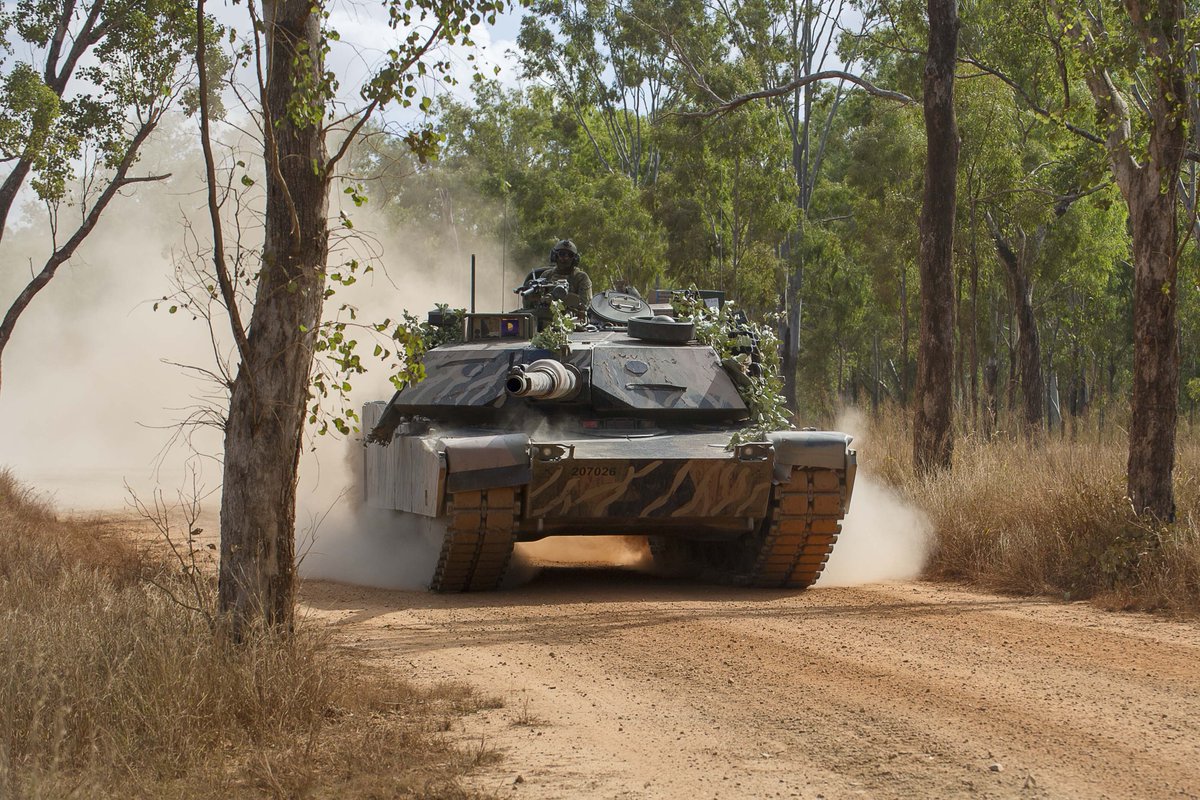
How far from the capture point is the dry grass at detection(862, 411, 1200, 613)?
31.9 ft

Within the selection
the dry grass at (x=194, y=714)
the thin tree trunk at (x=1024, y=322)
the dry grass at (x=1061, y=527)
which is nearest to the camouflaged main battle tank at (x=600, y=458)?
the dry grass at (x=1061, y=527)

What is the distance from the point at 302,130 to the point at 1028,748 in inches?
158

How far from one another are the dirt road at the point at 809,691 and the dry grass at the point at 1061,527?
523 mm

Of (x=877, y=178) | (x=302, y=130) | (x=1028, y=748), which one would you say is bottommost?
(x=1028, y=748)

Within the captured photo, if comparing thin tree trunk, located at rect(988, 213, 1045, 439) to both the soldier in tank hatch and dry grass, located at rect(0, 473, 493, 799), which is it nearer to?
the soldier in tank hatch

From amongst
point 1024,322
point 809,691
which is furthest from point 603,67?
point 809,691

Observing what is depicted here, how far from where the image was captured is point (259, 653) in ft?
20.1

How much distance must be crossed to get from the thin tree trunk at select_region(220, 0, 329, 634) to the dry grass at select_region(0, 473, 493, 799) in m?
0.30

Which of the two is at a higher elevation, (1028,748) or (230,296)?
(230,296)

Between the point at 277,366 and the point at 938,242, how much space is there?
374 inches

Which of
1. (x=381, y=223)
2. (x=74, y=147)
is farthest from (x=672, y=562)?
(x=381, y=223)

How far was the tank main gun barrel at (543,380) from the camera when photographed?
33.3 feet

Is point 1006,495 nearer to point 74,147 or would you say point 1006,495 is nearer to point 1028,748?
point 1028,748

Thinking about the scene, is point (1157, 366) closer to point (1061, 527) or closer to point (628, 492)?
point (1061, 527)
